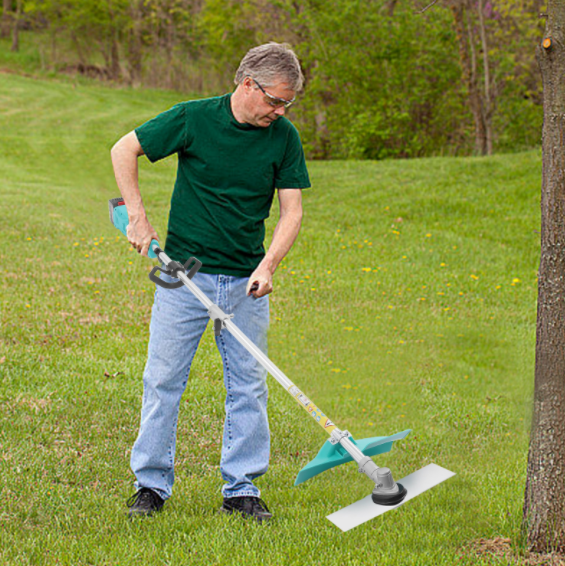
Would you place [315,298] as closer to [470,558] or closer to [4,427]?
[4,427]

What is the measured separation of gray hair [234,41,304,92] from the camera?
10.0ft

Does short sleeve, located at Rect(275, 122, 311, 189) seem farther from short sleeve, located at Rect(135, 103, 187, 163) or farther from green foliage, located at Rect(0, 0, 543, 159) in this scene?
green foliage, located at Rect(0, 0, 543, 159)

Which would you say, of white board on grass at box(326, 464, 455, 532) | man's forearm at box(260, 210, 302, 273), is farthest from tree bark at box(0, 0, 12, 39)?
white board on grass at box(326, 464, 455, 532)

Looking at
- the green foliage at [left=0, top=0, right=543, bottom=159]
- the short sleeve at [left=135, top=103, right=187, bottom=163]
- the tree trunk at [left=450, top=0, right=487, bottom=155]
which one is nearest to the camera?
the short sleeve at [left=135, top=103, right=187, bottom=163]

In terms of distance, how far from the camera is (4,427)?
4.41 meters

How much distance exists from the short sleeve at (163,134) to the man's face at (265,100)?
282 millimetres

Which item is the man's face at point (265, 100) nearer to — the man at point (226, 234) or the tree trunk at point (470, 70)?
the man at point (226, 234)

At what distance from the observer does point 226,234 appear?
3.25m

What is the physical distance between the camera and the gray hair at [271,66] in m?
3.05

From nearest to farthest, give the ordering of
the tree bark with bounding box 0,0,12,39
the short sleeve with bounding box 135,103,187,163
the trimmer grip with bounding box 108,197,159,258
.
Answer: the short sleeve with bounding box 135,103,187,163 < the trimmer grip with bounding box 108,197,159,258 < the tree bark with bounding box 0,0,12,39

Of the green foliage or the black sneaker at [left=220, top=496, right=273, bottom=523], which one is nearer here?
the black sneaker at [left=220, top=496, right=273, bottom=523]

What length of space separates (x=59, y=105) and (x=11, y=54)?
14631 millimetres

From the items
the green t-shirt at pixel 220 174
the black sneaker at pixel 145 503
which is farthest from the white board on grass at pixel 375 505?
the green t-shirt at pixel 220 174

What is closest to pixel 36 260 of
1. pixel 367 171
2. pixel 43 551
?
pixel 43 551
